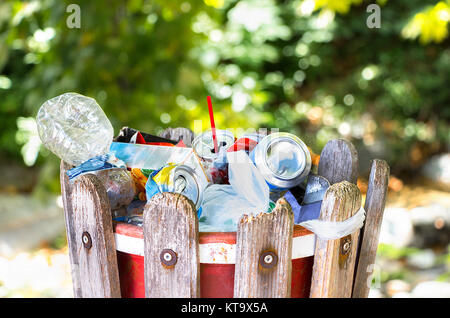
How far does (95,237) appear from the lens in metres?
0.97

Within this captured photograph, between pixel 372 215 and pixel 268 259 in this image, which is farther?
pixel 372 215

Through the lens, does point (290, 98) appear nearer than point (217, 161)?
No

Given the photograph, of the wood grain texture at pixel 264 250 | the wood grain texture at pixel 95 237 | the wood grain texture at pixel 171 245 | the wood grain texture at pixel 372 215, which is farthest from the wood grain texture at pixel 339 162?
the wood grain texture at pixel 95 237

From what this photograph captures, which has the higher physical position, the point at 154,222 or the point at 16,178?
the point at 154,222

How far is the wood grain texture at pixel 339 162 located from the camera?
1.18m

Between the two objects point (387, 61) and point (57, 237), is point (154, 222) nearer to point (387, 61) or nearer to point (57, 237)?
point (57, 237)

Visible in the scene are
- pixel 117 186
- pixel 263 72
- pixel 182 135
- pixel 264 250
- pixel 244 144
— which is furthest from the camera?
pixel 263 72

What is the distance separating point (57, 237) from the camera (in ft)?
12.0

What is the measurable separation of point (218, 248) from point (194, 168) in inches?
7.7

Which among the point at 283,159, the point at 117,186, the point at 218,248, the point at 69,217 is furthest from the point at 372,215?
the point at 69,217

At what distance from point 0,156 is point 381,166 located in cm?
451

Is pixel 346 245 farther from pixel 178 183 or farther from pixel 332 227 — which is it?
pixel 178 183

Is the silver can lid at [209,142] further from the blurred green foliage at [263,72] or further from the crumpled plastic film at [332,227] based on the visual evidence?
the blurred green foliage at [263,72]
